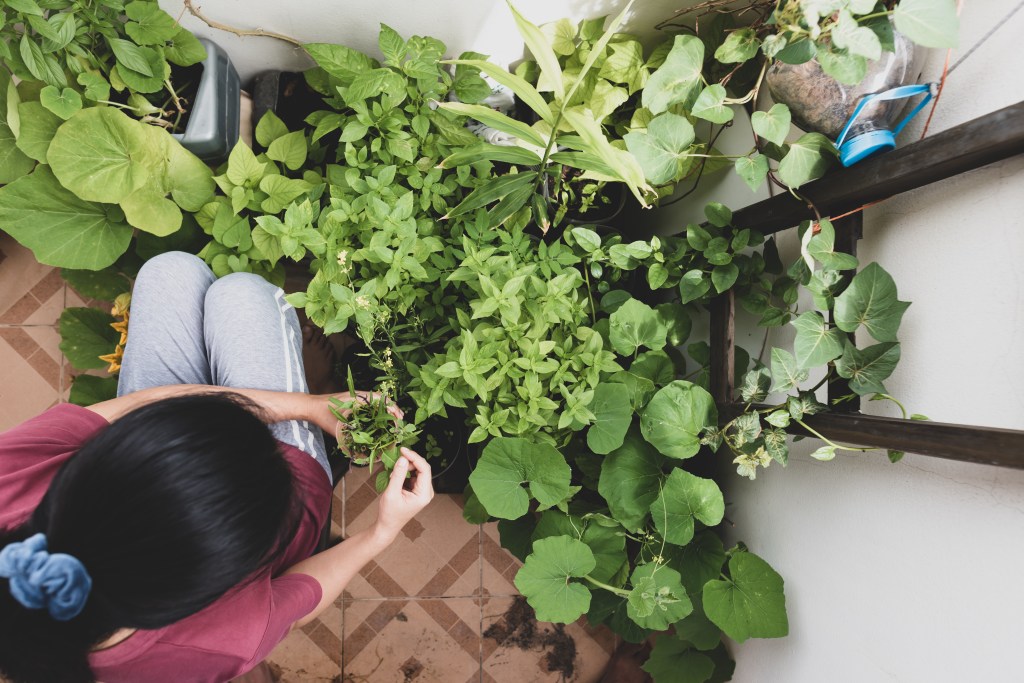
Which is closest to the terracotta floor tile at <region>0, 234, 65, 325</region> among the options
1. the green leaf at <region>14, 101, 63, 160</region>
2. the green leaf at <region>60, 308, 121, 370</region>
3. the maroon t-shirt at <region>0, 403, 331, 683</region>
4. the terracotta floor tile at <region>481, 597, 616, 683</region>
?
the green leaf at <region>60, 308, 121, 370</region>

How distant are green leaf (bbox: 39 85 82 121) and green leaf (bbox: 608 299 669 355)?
1.27 metres

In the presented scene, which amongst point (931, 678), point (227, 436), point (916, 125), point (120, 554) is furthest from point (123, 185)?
point (931, 678)

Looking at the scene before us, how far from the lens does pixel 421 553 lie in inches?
74.9

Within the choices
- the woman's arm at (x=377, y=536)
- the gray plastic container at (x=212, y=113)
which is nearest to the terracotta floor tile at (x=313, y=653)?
the woman's arm at (x=377, y=536)

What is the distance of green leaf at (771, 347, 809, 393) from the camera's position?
3.03ft

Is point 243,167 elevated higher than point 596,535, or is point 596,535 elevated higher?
point 243,167

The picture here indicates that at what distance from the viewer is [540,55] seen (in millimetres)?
843

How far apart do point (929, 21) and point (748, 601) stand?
41.3 inches

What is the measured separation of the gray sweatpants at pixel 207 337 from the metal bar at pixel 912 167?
114 cm

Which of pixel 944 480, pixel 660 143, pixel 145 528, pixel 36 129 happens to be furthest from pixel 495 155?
pixel 36 129

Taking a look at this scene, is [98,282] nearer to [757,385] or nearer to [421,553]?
[421,553]

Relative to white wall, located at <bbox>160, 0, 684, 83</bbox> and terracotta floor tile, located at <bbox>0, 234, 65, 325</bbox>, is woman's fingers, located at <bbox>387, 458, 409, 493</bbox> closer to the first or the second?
white wall, located at <bbox>160, 0, 684, 83</bbox>

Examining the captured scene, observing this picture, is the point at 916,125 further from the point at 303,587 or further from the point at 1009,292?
the point at 303,587

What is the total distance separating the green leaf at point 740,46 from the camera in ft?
3.08
